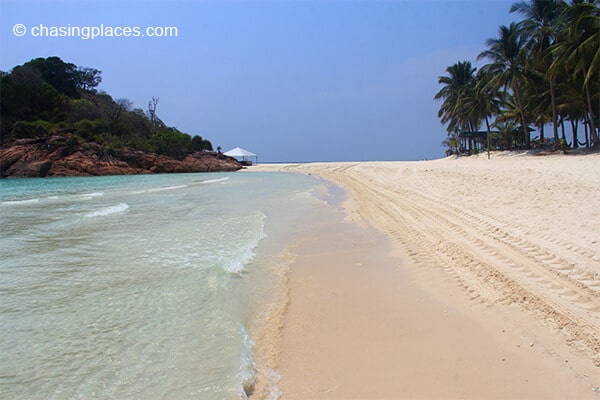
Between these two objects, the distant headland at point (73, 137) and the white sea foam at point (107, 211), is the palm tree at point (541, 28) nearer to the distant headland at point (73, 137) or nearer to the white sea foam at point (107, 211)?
the white sea foam at point (107, 211)

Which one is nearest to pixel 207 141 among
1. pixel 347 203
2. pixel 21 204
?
pixel 21 204

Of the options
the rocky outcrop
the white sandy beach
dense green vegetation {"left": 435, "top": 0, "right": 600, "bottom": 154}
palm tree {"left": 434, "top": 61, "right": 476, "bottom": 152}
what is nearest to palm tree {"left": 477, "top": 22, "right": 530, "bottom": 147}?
dense green vegetation {"left": 435, "top": 0, "right": 600, "bottom": 154}

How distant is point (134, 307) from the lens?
439cm

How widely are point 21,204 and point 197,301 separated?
15583mm

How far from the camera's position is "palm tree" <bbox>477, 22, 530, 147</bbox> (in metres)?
32.1

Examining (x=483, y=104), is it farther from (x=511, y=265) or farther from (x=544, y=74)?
(x=511, y=265)

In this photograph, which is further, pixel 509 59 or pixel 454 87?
pixel 454 87

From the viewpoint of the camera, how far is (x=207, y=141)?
2446 inches

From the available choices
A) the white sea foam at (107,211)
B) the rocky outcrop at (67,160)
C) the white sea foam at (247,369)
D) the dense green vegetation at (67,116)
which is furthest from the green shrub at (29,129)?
the white sea foam at (247,369)

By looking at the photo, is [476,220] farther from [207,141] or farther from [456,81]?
[207,141]

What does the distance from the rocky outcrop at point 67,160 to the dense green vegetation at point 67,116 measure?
4.11 feet

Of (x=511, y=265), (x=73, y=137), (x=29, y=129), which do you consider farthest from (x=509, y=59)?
(x=29, y=129)

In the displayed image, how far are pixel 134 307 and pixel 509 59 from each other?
38764mm

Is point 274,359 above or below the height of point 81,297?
below
